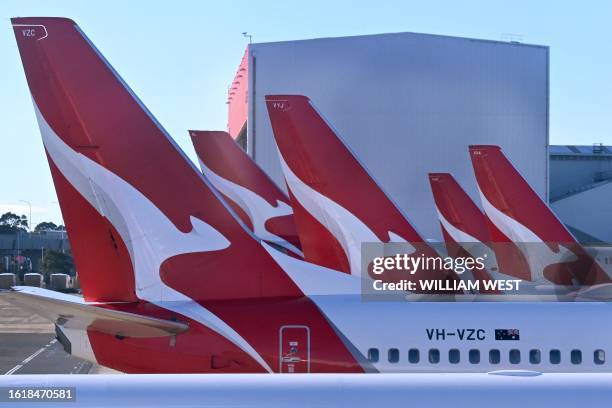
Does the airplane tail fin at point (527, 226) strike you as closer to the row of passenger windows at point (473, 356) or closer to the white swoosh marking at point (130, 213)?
the row of passenger windows at point (473, 356)

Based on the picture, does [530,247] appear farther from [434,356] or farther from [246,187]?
[434,356]

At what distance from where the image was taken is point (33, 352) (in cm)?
2884

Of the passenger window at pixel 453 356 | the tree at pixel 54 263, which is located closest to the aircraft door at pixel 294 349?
the passenger window at pixel 453 356

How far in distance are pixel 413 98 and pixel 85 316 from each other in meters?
37.9

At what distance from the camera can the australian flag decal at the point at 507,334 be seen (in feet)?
38.5

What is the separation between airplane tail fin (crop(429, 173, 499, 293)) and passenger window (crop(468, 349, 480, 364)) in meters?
16.4

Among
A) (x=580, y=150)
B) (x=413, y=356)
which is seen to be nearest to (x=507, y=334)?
(x=413, y=356)

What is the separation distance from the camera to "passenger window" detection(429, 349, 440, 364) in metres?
11.6

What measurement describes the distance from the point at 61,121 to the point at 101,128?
0.59m

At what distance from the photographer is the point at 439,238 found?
48.3 meters

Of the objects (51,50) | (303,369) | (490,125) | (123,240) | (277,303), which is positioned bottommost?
(303,369)

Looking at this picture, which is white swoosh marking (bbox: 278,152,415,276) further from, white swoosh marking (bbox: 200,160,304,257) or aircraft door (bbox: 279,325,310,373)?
white swoosh marking (bbox: 200,160,304,257)

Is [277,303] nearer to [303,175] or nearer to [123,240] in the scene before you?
[123,240]

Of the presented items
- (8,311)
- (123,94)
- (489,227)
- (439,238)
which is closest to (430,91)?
(439,238)
